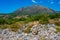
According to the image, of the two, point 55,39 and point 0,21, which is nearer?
point 55,39

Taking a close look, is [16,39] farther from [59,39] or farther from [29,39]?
[59,39]

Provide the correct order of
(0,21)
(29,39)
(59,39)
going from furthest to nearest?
(0,21) → (29,39) → (59,39)

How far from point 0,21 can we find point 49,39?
54.9 meters

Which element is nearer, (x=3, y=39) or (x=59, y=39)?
(x=59, y=39)

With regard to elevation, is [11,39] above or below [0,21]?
below

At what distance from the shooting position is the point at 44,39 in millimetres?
21859

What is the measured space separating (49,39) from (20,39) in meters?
4.25

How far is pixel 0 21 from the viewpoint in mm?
74562

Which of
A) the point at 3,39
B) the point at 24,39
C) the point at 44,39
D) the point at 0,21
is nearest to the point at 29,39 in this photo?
the point at 24,39

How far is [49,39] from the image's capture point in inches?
855

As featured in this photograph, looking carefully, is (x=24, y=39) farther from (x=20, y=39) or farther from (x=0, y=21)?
(x=0, y=21)

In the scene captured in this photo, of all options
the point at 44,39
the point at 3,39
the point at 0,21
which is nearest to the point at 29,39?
the point at 44,39

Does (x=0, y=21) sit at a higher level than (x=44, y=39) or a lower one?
higher

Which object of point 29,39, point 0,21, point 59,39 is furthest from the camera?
point 0,21
